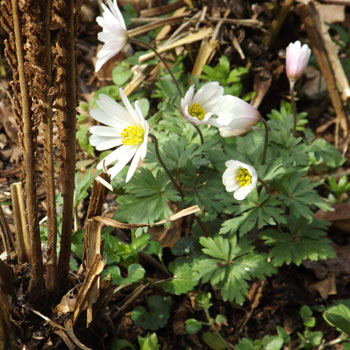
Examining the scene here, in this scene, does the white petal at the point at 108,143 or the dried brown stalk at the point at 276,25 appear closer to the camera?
the white petal at the point at 108,143

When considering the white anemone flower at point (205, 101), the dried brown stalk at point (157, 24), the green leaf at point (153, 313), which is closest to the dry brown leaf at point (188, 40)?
the dried brown stalk at point (157, 24)

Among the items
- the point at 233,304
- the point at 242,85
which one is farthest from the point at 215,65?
the point at 233,304

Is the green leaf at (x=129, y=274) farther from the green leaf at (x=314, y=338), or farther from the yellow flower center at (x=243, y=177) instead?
the green leaf at (x=314, y=338)

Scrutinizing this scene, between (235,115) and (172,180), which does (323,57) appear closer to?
(235,115)

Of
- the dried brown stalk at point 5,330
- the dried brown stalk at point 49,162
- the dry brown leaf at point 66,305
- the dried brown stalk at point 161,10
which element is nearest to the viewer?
the dried brown stalk at point 49,162

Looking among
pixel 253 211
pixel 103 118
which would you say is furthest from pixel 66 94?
pixel 253 211

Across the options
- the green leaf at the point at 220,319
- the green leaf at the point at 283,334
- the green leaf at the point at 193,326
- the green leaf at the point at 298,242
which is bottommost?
the green leaf at the point at 283,334
